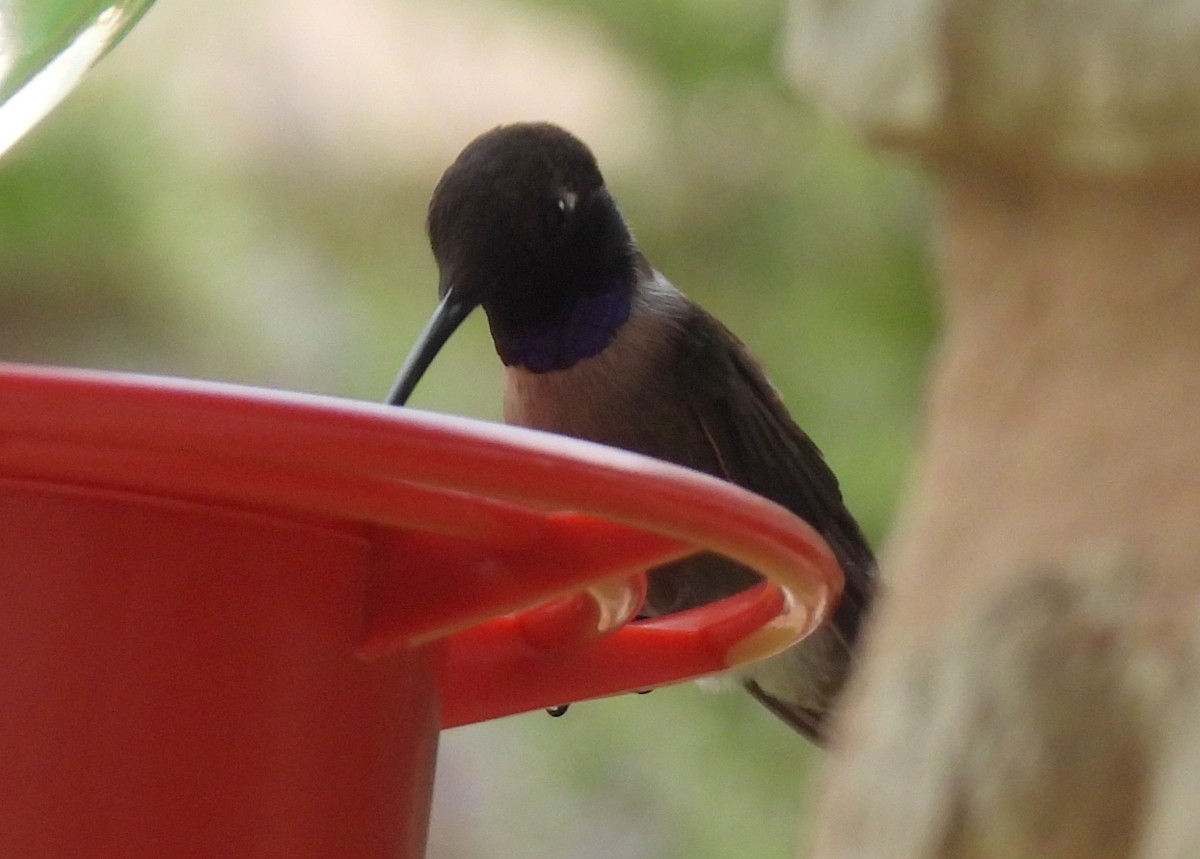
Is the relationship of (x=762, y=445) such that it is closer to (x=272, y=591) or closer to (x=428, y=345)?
(x=428, y=345)

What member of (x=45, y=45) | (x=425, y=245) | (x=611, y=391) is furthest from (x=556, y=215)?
(x=425, y=245)

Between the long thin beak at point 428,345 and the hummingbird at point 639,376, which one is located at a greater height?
the long thin beak at point 428,345

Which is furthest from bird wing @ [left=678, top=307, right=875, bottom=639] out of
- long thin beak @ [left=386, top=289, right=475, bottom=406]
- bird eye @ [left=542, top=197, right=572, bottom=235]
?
long thin beak @ [left=386, top=289, right=475, bottom=406]

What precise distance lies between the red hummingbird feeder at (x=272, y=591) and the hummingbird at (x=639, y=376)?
0.61 metres

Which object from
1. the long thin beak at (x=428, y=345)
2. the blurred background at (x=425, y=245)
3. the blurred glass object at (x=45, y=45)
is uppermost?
the blurred glass object at (x=45, y=45)

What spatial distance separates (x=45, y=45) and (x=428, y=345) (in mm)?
265

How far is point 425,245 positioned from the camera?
2.11 meters

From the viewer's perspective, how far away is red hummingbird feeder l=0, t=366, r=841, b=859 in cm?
48

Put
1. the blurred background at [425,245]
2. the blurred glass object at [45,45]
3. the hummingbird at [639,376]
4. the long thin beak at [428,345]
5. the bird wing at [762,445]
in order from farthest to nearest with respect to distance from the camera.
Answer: the blurred background at [425,245] < the bird wing at [762,445] < the hummingbird at [639,376] < the long thin beak at [428,345] < the blurred glass object at [45,45]

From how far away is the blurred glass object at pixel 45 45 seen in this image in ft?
2.47

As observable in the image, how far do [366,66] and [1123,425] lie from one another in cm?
108

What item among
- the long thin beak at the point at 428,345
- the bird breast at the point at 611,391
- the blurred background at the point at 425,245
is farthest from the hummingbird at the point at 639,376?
the blurred background at the point at 425,245

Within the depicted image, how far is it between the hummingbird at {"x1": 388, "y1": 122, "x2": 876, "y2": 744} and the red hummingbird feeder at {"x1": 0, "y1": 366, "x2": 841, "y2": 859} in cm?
61

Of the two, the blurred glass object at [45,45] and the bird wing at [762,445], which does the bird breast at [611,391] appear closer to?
the bird wing at [762,445]
